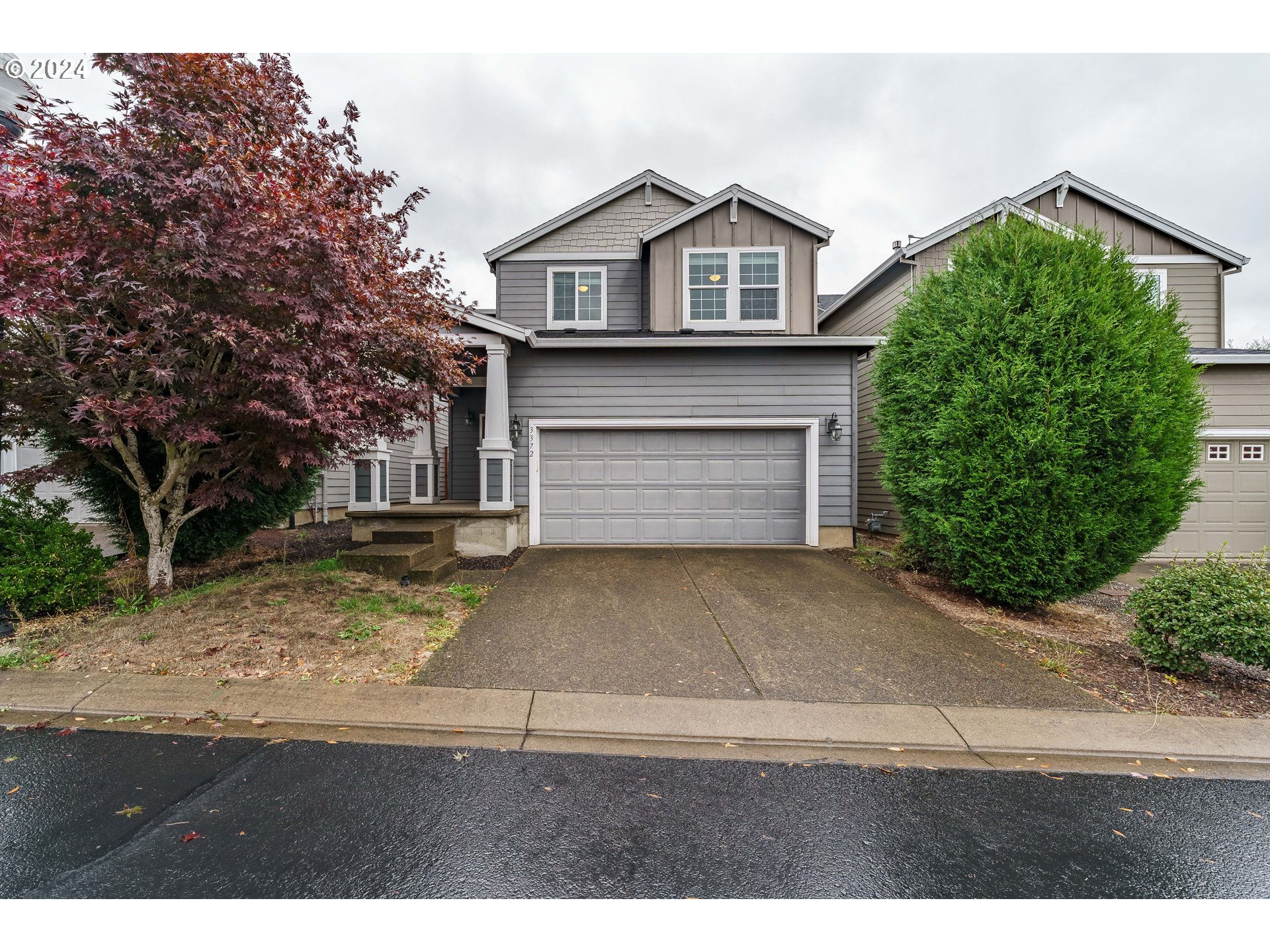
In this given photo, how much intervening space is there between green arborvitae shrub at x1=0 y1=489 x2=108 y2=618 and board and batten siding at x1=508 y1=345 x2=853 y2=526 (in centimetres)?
509

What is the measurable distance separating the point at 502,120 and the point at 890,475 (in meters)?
10.8

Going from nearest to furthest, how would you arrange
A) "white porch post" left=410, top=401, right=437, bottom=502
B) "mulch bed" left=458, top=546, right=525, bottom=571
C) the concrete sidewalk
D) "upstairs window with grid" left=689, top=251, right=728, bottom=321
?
the concrete sidewalk < "mulch bed" left=458, top=546, right=525, bottom=571 < "white porch post" left=410, top=401, right=437, bottom=502 < "upstairs window with grid" left=689, top=251, right=728, bottom=321

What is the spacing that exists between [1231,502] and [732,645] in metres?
10.0

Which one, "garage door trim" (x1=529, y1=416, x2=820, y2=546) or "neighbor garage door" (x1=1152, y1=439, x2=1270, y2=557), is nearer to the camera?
"neighbor garage door" (x1=1152, y1=439, x2=1270, y2=557)

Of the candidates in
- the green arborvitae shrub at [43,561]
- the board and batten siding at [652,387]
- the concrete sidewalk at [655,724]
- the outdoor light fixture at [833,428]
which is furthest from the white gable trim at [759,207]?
the green arborvitae shrub at [43,561]

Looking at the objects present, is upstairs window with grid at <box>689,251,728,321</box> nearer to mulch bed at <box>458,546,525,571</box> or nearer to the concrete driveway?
the concrete driveway

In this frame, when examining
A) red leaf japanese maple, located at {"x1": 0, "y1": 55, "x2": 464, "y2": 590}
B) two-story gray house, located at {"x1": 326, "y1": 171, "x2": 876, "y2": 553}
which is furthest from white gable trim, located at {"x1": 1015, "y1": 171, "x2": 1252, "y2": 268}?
red leaf japanese maple, located at {"x1": 0, "y1": 55, "x2": 464, "y2": 590}

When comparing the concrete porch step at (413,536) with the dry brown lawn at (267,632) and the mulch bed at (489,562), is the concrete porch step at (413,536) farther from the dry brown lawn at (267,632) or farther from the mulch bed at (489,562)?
the dry brown lawn at (267,632)

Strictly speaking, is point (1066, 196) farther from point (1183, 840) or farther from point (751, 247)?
point (1183, 840)

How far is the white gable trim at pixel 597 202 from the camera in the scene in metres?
10.5

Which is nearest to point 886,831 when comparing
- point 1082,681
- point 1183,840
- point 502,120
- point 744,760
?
point 744,760

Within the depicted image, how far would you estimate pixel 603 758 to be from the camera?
9.05 feet

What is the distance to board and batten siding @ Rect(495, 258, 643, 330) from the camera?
34.3 feet

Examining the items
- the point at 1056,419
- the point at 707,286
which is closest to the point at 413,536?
the point at 707,286
